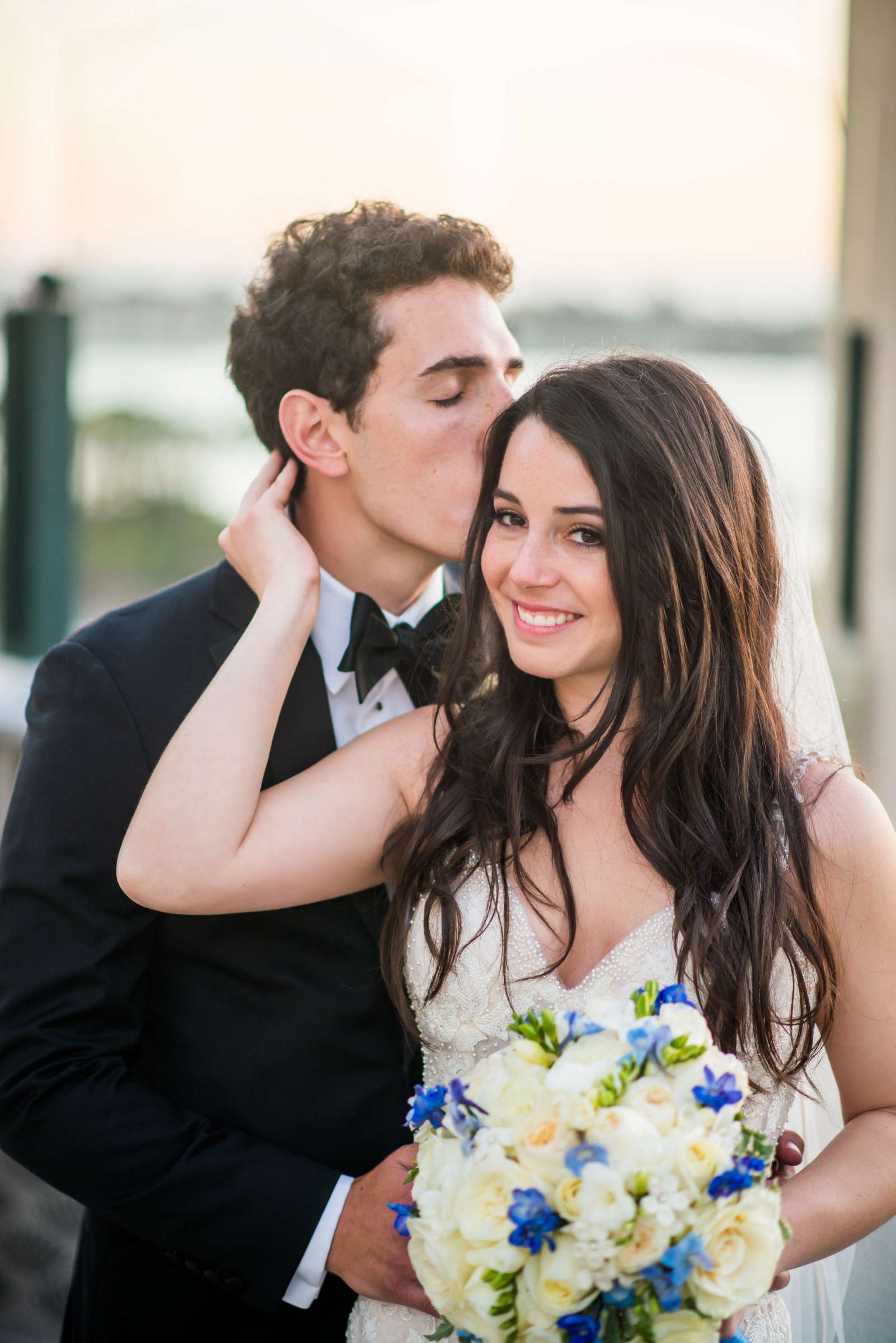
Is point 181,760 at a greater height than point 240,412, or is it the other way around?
point 240,412

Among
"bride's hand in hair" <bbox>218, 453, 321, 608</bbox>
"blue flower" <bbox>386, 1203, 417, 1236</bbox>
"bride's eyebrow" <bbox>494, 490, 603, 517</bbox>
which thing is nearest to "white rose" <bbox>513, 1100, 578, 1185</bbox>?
"blue flower" <bbox>386, 1203, 417, 1236</bbox>

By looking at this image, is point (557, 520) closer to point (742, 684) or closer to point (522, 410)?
point (522, 410)

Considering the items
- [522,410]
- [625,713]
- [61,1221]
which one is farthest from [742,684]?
[61,1221]

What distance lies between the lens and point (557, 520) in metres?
1.81

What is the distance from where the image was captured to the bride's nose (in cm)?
178

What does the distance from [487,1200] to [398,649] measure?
3.48 ft

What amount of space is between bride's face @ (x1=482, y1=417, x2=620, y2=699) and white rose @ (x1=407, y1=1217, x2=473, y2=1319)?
2.69 feet

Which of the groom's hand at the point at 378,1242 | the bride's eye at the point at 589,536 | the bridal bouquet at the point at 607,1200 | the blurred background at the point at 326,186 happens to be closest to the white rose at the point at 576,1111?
the bridal bouquet at the point at 607,1200

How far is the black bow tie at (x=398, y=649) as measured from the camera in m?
2.07

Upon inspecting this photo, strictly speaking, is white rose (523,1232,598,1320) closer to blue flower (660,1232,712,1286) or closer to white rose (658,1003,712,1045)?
blue flower (660,1232,712,1286)

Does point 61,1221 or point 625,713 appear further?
point 61,1221

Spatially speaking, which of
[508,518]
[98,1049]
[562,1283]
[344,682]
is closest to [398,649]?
[344,682]

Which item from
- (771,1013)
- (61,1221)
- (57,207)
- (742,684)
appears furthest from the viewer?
(57,207)

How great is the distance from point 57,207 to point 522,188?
197 cm
